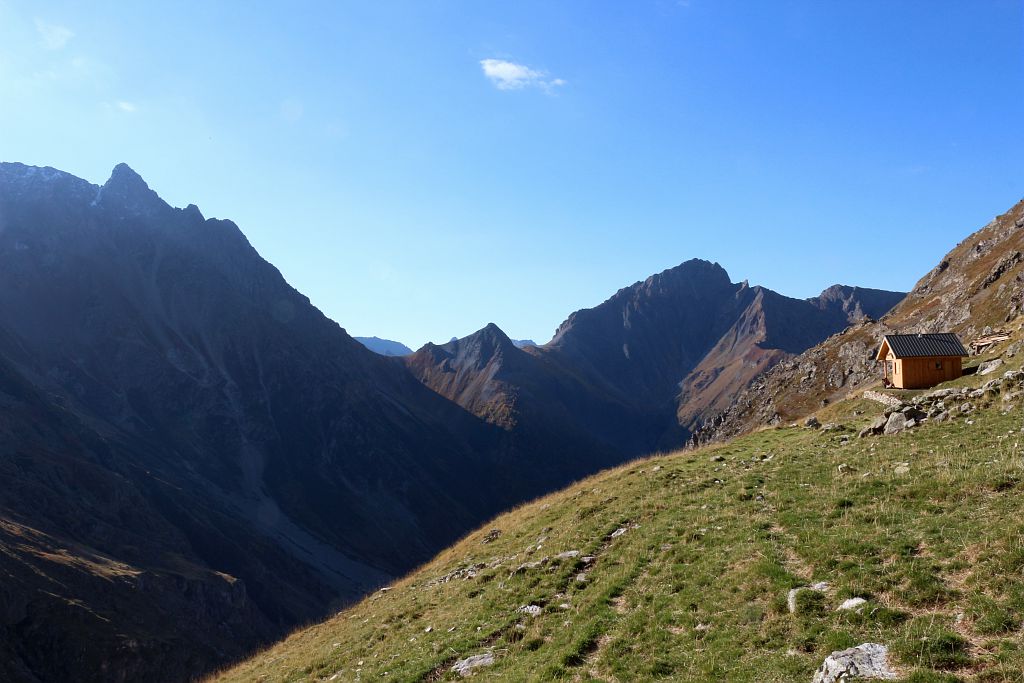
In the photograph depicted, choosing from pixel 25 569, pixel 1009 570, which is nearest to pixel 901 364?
pixel 1009 570

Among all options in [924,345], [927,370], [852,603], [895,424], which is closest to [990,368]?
[927,370]

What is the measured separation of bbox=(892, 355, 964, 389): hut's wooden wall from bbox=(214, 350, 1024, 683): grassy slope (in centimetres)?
2833

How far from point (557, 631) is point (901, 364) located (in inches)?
1885

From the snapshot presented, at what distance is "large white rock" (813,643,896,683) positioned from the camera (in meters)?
9.98

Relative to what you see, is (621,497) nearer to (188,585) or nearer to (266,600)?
(188,585)

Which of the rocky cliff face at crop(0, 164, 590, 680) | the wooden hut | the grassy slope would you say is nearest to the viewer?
the grassy slope

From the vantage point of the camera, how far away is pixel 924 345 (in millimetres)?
52094

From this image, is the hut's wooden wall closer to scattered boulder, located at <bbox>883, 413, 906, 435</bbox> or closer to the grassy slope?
the grassy slope

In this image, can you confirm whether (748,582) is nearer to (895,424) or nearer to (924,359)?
(895,424)

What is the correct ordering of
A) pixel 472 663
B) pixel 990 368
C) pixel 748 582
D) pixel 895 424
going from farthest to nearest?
pixel 990 368 < pixel 895 424 < pixel 472 663 < pixel 748 582

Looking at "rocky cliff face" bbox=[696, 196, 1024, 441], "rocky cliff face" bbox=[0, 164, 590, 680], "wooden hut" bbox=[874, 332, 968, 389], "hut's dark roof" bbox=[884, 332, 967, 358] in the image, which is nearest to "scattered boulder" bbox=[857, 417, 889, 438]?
"wooden hut" bbox=[874, 332, 968, 389]

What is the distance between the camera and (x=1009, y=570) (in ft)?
38.2

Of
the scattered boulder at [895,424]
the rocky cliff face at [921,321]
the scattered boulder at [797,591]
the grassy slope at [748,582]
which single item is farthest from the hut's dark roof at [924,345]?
the scattered boulder at [797,591]

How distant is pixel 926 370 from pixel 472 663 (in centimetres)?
4955
